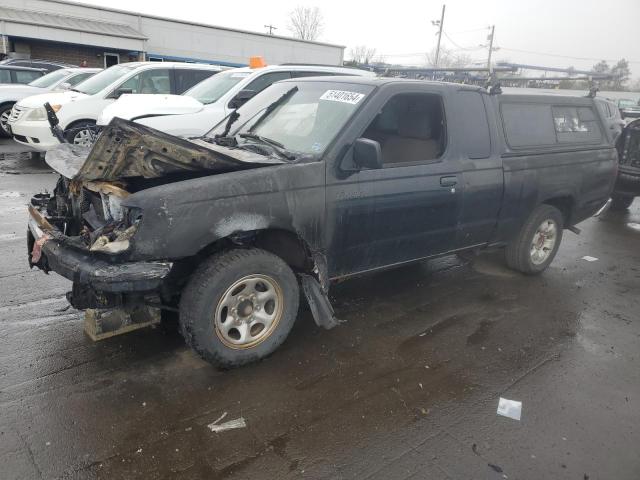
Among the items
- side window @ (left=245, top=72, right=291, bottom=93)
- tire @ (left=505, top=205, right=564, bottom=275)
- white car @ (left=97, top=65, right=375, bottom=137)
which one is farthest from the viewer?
side window @ (left=245, top=72, right=291, bottom=93)

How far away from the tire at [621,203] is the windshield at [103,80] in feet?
32.8

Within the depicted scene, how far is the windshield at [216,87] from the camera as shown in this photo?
8.45m

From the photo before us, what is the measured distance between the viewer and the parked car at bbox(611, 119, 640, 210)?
8.75 m

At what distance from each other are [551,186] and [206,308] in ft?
12.6

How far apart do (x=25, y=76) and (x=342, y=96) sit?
14.2 meters

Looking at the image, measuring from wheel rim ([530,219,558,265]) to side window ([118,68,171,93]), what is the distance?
7.54m

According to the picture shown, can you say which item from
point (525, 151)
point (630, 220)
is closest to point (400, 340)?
point (525, 151)

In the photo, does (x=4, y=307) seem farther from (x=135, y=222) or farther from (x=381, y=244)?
(x=381, y=244)

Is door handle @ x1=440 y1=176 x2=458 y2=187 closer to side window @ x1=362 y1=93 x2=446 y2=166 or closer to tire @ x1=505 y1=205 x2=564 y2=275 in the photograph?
side window @ x1=362 y1=93 x2=446 y2=166

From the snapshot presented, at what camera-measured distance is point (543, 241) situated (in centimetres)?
545

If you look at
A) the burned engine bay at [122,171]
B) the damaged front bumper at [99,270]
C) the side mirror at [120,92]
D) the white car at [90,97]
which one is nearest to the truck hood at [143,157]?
the burned engine bay at [122,171]

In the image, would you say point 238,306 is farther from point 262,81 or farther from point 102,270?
point 262,81

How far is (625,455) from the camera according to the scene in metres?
2.78

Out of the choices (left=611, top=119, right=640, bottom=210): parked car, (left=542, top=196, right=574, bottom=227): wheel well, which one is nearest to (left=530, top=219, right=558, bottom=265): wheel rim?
(left=542, top=196, right=574, bottom=227): wheel well
